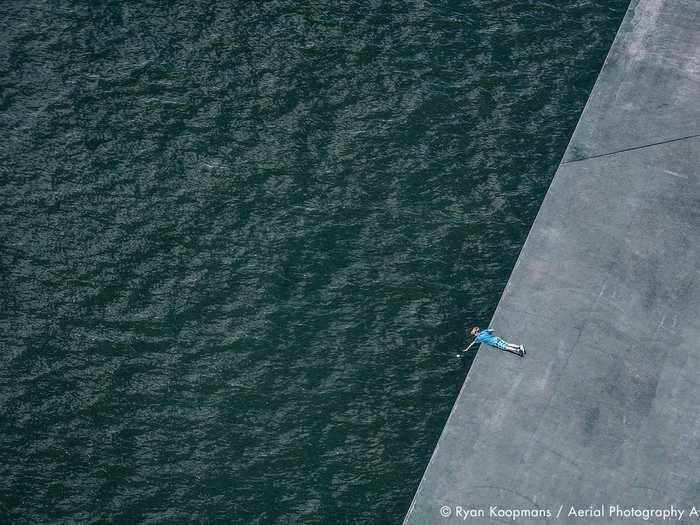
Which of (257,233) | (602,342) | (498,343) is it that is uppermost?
(257,233)

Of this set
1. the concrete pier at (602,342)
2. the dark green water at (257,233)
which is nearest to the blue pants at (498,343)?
the concrete pier at (602,342)

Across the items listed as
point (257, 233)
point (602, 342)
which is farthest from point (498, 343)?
point (257, 233)

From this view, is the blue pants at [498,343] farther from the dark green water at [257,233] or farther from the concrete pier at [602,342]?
the dark green water at [257,233]

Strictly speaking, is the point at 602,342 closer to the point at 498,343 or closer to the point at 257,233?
the point at 498,343

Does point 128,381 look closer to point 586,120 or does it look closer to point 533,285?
point 533,285

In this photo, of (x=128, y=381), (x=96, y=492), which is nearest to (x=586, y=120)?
(x=128, y=381)
